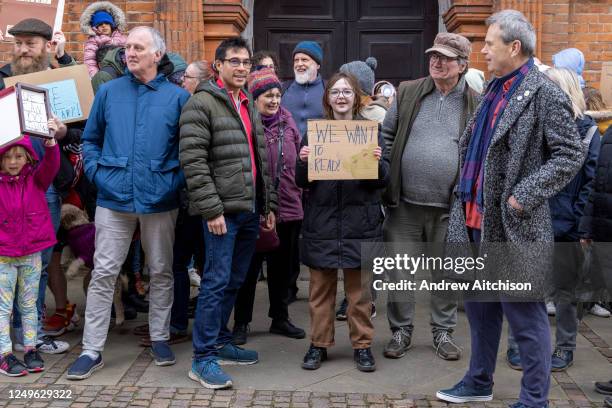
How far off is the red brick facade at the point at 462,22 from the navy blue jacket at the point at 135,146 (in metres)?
3.31

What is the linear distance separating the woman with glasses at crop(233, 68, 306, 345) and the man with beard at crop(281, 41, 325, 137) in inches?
24.7

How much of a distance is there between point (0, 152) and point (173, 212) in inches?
42.5

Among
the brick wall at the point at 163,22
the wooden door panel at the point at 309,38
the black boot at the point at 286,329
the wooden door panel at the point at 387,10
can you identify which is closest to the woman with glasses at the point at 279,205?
the black boot at the point at 286,329

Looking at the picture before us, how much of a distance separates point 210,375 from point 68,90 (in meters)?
2.11

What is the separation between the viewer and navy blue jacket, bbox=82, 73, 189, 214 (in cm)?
509

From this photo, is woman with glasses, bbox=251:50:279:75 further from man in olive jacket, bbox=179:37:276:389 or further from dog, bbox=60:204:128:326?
dog, bbox=60:204:128:326

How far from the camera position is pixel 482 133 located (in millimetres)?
4520

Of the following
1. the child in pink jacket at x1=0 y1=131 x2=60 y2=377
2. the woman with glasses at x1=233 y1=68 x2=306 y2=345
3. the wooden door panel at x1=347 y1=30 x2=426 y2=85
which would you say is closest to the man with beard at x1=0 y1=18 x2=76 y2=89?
the child in pink jacket at x1=0 y1=131 x2=60 y2=377

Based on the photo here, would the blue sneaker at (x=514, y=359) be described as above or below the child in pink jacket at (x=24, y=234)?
below

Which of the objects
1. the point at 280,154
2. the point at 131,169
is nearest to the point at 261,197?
the point at 280,154

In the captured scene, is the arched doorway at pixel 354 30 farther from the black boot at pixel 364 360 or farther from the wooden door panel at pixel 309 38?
the black boot at pixel 364 360

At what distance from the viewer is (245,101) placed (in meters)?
5.30

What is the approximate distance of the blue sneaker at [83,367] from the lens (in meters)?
5.10

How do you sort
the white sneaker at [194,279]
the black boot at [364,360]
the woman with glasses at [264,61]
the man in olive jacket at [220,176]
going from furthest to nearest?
the white sneaker at [194,279], the woman with glasses at [264,61], the black boot at [364,360], the man in olive jacket at [220,176]
